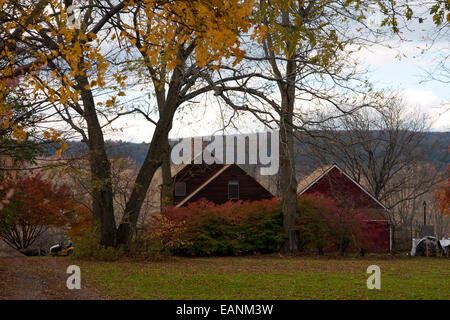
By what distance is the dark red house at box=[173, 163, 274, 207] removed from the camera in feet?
116

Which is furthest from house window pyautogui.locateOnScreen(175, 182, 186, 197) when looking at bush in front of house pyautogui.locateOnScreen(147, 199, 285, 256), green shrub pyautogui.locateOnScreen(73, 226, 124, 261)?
green shrub pyautogui.locateOnScreen(73, 226, 124, 261)

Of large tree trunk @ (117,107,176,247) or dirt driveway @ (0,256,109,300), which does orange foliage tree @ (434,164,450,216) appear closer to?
large tree trunk @ (117,107,176,247)

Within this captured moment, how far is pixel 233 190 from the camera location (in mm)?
36219

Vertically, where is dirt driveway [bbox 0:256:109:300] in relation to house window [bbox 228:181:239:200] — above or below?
below

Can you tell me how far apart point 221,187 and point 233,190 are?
0.86 m

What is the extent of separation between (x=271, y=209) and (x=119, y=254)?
9503 mm

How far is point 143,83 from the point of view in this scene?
18.6m

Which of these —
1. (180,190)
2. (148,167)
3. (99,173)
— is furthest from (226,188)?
(99,173)

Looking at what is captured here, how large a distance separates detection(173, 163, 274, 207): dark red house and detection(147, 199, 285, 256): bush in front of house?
32.0 ft

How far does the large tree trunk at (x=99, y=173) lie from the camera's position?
54.7ft

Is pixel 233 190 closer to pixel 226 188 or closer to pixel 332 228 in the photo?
pixel 226 188

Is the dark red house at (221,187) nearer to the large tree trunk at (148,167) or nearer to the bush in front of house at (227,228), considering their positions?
the bush in front of house at (227,228)
